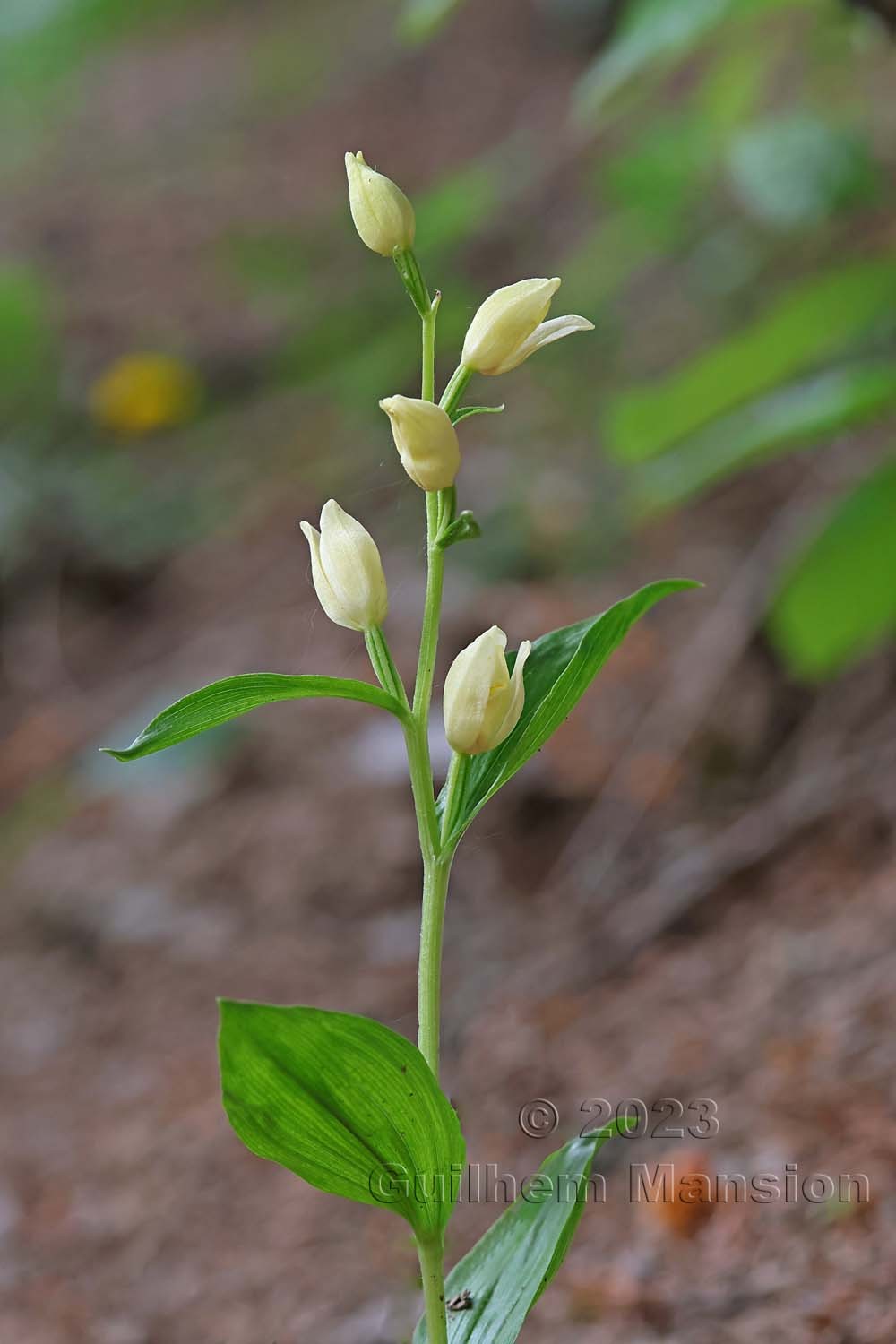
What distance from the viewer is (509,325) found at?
0.92 m

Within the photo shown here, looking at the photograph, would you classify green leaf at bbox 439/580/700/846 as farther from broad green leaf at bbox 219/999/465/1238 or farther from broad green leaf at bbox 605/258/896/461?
broad green leaf at bbox 605/258/896/461

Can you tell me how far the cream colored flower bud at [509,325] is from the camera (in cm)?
91

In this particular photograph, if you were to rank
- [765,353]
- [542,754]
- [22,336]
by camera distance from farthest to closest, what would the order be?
[22,336]
[542,754]
[765,353]

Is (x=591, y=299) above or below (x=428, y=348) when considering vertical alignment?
above

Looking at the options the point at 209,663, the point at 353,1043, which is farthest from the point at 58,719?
the point at 353,1043

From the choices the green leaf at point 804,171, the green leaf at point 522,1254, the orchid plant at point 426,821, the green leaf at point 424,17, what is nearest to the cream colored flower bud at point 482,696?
the orchid plant at point 426,821

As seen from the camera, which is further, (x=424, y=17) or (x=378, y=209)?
(x=424, y=17)

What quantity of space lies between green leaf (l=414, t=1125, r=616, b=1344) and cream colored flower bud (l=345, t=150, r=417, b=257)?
2.16ft

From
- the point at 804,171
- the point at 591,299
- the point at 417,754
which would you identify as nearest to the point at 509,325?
the point at 417,754

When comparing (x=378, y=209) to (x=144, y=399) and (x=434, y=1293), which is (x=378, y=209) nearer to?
(x=434, y=1293)

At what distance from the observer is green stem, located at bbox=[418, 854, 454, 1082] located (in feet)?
3.01

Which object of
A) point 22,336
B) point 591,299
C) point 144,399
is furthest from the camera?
point 144,399

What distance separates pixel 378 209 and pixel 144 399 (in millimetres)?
3656

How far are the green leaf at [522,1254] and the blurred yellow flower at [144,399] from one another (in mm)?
3800
